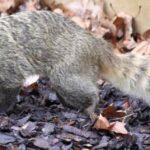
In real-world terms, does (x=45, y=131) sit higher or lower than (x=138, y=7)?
lower

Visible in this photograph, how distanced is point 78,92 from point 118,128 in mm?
715

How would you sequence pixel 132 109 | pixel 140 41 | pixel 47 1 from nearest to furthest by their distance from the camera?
pixel 132 109, pixel 140 41, pixel 47 1

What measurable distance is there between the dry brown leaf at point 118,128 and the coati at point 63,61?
0.61 meters

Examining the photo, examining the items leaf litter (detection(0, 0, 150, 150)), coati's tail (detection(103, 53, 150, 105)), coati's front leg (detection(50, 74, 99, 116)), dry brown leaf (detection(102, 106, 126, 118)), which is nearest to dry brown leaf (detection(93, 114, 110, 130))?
leaf litter (detection(0, 0, 150, 150))

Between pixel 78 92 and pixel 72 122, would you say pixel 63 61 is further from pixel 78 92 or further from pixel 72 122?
pixel 72 122

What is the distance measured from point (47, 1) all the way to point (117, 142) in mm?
3911

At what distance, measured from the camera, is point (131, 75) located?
6.22m

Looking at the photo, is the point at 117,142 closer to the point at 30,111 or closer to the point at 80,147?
the point at 80,147

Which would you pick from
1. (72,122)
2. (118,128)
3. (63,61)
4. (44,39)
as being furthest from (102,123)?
(44,39)

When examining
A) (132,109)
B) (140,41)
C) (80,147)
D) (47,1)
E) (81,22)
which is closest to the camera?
(80,147)

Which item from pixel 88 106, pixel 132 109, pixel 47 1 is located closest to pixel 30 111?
pixel 88 106

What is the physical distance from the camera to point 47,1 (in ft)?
29.4

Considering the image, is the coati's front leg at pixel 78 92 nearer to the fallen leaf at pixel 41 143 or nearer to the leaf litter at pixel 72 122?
the leaf litter at pixel 72 122

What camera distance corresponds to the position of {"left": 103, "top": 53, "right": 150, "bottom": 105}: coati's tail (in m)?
6.18
